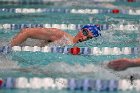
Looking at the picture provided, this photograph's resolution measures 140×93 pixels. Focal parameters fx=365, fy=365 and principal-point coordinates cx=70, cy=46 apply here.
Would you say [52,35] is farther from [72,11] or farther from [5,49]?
[72,11]

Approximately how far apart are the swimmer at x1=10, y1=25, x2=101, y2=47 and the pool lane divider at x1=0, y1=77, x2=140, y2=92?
1171 mm

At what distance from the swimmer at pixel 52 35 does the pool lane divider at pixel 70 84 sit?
3.84 ft

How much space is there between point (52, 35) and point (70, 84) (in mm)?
1334

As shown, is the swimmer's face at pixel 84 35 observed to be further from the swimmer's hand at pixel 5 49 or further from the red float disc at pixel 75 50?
the swimmer's hand at pixel 5 49

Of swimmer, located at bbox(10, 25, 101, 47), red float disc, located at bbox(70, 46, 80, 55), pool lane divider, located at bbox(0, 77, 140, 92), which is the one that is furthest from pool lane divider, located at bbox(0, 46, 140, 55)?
pool lane divider, located at bbox(0, 77, 140, 92)

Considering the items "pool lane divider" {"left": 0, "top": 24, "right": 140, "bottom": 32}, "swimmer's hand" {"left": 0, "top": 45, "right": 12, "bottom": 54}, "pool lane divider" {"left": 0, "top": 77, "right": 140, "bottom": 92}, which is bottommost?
"pool lane divider" {"left": 0, "top": 77, "right": 140, "bottom": 92}

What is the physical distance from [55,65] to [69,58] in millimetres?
365

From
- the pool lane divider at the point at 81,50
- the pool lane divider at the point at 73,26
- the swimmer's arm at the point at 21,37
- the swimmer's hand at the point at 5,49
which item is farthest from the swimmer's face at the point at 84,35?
the pool lane divider at the point at 73,26

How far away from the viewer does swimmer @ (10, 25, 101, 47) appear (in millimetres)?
4602

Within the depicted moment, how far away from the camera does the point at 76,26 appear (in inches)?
239

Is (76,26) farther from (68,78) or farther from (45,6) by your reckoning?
(68,78)

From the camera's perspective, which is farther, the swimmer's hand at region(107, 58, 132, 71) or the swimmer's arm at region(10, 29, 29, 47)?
the swimmer's arm at region(10, 29, 29, 47)

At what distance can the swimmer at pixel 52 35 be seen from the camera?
4.60 meters

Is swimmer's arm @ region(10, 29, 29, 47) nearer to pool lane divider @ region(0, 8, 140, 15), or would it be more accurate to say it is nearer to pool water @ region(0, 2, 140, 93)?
pool water @ region(0, 2, 140, 93)
